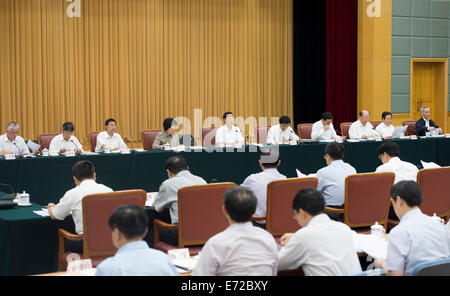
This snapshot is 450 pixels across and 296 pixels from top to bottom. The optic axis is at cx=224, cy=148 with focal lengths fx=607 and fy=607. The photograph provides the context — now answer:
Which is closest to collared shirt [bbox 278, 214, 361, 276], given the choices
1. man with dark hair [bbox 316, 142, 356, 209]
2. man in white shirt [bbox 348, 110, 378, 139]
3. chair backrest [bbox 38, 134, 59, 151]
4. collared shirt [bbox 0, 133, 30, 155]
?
man with dark hair [bbox 316, 142, 356, 209]

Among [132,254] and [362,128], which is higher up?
[362,128]

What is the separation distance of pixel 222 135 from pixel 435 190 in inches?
161

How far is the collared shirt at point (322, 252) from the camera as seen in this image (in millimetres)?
2750

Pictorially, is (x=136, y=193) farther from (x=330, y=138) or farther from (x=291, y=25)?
(x=291, y=25)

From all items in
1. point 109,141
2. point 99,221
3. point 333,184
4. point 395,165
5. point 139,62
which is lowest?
point 99,221

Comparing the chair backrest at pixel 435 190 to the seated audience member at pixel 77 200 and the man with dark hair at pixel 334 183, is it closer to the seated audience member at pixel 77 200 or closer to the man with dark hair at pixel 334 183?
the man with dark hair at pixel 334 183

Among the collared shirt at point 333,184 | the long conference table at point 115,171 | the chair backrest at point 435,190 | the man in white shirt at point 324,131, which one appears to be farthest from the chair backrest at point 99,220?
the man in white shirt at point 324,131

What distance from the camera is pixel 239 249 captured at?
2.65 m

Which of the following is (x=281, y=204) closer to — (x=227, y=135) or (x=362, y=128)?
(x=227, y=135)

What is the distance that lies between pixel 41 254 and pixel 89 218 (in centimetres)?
72

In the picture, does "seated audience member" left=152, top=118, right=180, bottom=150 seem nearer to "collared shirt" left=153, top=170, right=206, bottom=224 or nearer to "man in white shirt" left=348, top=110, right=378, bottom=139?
"man in white shirt" left=348, top=110, right=378, bottom=139

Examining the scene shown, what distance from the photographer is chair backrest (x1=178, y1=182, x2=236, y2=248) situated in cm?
416

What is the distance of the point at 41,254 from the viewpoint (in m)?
4.38

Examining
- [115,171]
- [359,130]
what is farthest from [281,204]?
[359,130]
